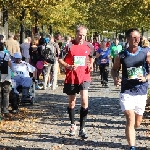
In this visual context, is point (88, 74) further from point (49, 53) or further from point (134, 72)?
point (49, 53)

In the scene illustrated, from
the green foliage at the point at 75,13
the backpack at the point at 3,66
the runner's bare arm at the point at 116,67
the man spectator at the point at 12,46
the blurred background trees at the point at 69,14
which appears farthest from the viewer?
the blurred background trees at the point at 69,14

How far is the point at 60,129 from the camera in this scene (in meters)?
9.45

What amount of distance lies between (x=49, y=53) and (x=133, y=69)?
372 inches

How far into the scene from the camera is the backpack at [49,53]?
633 inches

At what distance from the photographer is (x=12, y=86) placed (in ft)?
37.2

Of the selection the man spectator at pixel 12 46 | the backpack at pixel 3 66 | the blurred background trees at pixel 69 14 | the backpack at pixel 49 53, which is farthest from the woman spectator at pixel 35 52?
the backpack at pixel 3 66

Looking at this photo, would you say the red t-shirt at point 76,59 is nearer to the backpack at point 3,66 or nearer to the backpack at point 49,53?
the backpack at point 3,66

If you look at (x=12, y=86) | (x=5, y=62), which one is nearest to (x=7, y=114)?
(x=12, y=86)

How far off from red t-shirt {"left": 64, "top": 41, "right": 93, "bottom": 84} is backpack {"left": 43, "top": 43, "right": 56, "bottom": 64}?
750cm

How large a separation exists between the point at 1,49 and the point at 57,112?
2.08 meters

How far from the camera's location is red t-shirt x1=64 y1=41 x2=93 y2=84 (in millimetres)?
8531

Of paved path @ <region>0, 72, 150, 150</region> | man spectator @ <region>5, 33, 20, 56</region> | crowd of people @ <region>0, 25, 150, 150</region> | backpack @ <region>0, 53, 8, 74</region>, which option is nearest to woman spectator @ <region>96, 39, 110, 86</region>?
man spectator @ <region>5, 33, 20, 56</region>

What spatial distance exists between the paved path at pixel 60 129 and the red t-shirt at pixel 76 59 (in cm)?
105

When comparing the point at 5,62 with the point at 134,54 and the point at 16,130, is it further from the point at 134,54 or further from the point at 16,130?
the point at 134,54
